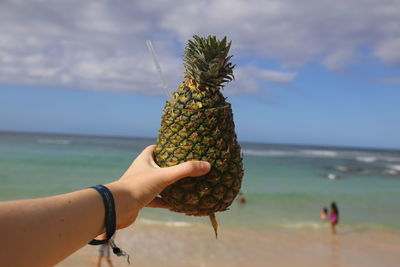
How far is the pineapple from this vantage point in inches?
108

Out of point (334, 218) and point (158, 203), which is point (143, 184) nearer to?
point (158, 203)

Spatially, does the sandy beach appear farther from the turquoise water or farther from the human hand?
the human hand

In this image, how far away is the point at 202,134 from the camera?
277cm

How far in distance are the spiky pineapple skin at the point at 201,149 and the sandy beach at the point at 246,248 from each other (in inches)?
298

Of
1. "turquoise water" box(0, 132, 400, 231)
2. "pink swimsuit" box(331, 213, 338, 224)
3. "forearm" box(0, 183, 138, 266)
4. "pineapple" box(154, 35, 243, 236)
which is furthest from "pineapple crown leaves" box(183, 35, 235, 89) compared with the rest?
"pink swimsuit" box(331, 213, 338, 224)

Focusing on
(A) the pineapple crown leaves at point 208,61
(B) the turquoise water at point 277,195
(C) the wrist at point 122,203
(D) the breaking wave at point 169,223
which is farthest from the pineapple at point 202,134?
(B) the turquoise water at point 277,195

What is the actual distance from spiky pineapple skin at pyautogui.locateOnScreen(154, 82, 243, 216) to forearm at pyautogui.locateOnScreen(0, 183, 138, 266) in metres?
0.50

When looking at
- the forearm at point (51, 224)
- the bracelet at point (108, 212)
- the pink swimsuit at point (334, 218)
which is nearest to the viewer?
the forearm at point (51, 224)

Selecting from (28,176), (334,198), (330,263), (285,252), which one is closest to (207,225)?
(285,252)

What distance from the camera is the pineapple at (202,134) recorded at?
2.74m

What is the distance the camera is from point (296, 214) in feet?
54.2

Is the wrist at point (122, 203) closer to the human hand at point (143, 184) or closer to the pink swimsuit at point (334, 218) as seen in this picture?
the human hand at point (143, 184)

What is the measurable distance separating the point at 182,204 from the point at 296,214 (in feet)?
48.4

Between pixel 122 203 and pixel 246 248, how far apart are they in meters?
9.79
